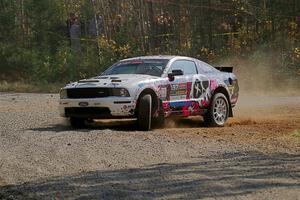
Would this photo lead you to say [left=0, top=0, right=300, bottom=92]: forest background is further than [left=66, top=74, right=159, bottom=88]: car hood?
Yes

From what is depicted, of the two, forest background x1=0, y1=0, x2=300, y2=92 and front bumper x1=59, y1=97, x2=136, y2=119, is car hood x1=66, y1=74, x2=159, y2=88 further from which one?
forest background x1=0, y1=0, x2=300, y2=92

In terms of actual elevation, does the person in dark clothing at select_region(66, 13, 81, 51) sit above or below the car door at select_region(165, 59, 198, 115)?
above

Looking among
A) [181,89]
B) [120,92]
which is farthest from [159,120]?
[120,92]

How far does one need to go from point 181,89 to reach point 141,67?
3.08 ft

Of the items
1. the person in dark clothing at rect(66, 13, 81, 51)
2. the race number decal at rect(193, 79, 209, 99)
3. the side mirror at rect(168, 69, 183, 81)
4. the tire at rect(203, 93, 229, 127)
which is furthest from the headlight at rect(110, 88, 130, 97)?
the person in dark clothing at rect(66, 13, 81, 51)

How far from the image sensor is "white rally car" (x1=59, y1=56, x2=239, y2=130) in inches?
450

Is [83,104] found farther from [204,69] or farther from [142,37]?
[142,37]

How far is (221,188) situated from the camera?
651 cm

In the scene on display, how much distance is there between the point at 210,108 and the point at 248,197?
6.82 m

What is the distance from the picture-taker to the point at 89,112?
11.6 meters

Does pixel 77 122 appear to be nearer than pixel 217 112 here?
Yes

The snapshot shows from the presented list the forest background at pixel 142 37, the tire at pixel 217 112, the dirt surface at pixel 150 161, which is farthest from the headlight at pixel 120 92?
the forest background at pixel 142 37

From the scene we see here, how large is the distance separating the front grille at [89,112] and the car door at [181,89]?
4.66 feet

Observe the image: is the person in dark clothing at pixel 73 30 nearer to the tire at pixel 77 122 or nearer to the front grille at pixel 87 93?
the tire at pixel 77 122
